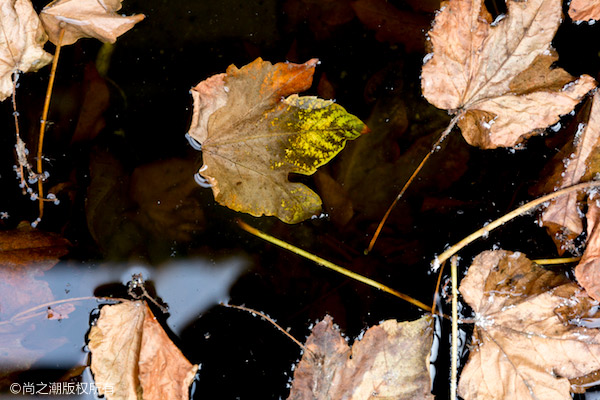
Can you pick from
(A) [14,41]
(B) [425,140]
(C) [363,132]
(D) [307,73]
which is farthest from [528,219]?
(A) [14,41]

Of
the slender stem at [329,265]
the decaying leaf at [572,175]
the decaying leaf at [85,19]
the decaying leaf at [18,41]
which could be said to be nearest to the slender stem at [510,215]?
the decaying leaf at [572,175]

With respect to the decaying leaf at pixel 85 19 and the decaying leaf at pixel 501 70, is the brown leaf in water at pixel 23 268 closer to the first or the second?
the decaying leaf at pixel 85 19

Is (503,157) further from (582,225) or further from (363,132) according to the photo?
(363,132)

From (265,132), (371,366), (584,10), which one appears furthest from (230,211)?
(584,10)

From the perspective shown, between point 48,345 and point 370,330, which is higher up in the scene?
point 370,330

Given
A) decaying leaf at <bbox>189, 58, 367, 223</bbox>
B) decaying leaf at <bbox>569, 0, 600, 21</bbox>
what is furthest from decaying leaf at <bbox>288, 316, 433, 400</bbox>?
decaying leaf at <bbox>569, 0, 600, 21</bbox>
